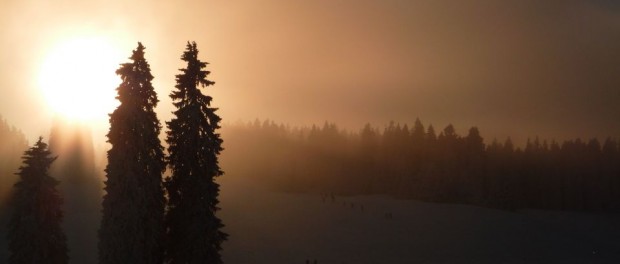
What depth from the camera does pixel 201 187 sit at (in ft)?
88.7

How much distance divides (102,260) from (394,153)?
3657 inches

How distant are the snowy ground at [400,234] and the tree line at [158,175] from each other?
75.7 feet

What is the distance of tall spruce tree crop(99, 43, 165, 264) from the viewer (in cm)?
2595

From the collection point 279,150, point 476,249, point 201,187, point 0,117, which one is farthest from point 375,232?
point 0,117

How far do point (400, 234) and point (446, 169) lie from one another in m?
38.1

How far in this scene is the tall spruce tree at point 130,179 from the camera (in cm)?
2595

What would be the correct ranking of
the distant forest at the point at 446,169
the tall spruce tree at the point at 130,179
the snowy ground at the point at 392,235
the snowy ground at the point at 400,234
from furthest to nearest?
the distant forest at the point at 446,169, the snowy ground at the point at 400,234, the snowy ground at the point at 392,235, the tall spruce tree at the point at 130,179

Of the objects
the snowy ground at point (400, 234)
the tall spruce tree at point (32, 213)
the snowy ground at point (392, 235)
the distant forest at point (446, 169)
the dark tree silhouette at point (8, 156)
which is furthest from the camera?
the distant forest at point (446, 169)

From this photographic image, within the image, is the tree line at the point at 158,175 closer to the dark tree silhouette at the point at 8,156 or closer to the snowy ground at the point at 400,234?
the snowy ground at the point at 400,234

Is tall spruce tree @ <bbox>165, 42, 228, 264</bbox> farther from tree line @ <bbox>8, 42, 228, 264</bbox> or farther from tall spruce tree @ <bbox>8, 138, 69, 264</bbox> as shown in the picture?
tall spruce tree @ <bbox>8, 138, 69, 264</bbox>

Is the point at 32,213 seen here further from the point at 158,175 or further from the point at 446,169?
the point at 446,169

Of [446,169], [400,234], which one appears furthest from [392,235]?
[446,169]

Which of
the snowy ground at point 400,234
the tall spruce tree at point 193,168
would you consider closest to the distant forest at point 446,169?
the snowy ground at point 400,234

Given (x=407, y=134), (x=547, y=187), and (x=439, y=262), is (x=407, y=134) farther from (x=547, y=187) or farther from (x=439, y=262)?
(x=439, y=262)
